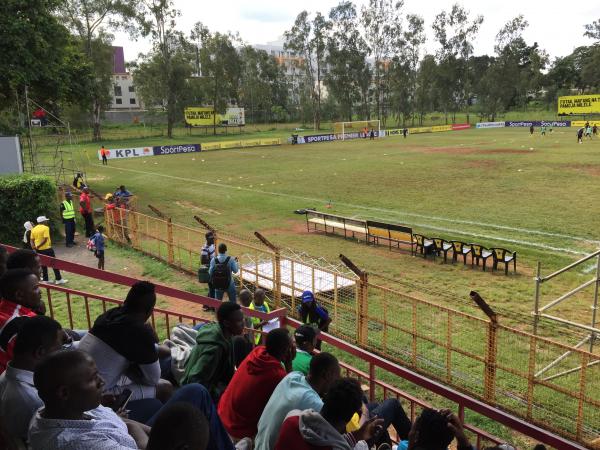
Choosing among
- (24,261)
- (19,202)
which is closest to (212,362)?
(24,261)

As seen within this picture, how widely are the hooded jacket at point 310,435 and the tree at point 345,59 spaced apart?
87351 millimetres

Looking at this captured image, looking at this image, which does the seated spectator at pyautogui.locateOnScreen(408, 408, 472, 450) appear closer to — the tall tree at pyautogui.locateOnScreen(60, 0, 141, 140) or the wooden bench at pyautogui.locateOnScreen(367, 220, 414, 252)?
the wooden bench at pyautogui.locateOnScreen(367, 220, 414, 252)

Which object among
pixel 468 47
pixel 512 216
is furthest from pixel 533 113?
pixel 512 216

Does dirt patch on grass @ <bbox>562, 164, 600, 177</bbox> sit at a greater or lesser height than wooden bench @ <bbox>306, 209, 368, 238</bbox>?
greater

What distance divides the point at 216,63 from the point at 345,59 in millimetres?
22550

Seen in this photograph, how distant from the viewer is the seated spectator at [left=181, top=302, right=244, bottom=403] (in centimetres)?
420

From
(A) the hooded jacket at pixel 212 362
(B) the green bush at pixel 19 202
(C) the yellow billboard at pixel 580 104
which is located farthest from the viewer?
(C) the yellow billboard at pixel 580 104

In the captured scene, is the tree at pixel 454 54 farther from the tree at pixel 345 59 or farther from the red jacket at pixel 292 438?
the red jacket at pixel 292 438

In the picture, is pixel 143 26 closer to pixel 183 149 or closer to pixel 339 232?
pixel 183 149

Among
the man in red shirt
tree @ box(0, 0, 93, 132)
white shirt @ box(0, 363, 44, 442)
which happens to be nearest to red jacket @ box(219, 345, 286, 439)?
white shirt @ box(0, 363, 44, 442)

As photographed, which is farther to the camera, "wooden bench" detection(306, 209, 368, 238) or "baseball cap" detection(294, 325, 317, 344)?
"wooden bench" detection(306, 209, 368, 238)

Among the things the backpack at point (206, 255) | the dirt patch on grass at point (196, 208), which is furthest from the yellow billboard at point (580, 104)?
the backpack at point (206, 255)

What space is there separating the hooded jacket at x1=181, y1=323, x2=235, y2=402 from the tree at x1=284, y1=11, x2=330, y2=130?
8256cm

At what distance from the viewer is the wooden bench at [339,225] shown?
54.9 feet
